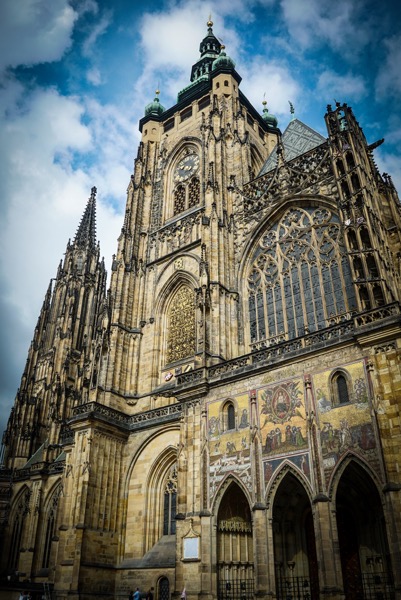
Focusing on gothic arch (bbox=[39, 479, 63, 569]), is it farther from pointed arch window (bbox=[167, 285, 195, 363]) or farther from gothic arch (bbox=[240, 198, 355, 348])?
gothic arch (bbox=[240, 198, 355, 348])

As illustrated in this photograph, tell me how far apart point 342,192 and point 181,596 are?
13.0 meters

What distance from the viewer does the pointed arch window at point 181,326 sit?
21.4m

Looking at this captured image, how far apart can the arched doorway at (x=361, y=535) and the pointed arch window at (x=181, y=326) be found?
28.9ft

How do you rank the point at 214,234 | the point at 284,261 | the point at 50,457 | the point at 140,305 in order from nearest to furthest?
the point at 284,261 < the point at 214,234 < the point at 140,305 < the point at 50,457

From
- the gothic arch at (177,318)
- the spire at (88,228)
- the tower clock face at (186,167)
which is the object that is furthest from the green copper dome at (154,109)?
the spire at (88,228)

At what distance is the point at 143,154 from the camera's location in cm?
3008

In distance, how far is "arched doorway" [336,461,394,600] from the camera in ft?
42.1

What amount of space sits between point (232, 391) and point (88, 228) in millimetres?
39780

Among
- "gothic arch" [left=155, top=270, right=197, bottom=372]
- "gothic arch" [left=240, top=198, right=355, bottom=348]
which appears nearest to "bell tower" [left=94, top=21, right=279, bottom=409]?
"gothic arch" [left=155, top=270, right=197, bottom=372]

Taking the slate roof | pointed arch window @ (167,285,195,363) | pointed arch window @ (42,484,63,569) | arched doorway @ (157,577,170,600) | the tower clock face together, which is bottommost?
arched doorway @ (157,577,170,600)

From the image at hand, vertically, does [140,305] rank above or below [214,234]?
below

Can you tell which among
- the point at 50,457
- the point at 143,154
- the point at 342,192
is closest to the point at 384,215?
the point at 342,192

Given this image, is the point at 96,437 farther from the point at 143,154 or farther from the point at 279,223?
the point at 143,154

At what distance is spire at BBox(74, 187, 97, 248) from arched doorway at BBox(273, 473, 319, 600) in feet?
129
